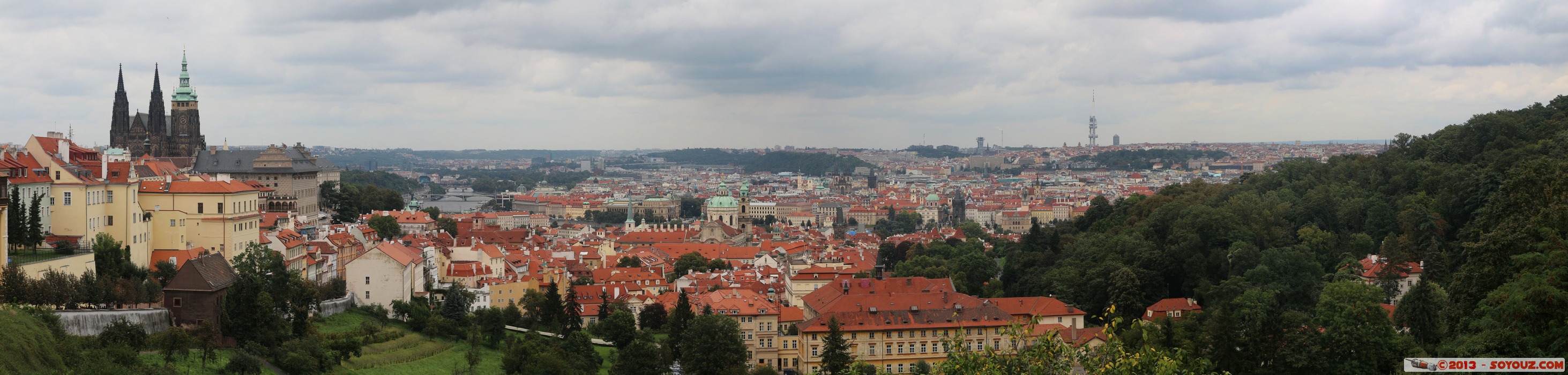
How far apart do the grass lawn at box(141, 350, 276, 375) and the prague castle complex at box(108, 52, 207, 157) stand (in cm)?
6210

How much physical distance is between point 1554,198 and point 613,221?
147347 mm

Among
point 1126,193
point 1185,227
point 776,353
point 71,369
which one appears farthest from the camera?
point 1126,193

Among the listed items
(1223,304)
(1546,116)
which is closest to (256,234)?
(1223,304)

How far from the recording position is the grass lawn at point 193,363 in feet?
96.2

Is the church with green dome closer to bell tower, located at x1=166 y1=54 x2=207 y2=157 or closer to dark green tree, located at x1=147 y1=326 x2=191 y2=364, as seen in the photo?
bell tower, located at x1=166 y1=54 x2=207 y2=157

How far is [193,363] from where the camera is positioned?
30.7 metres

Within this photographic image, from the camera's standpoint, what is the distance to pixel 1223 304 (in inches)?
1596

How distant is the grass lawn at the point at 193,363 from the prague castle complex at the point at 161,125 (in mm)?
62104

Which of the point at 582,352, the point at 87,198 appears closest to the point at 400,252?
the point at 582,352

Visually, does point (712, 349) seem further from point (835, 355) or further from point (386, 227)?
point (386, 227)

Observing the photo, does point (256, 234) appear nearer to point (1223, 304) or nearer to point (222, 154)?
point (1223, 304)

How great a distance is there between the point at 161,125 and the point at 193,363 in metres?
65.0

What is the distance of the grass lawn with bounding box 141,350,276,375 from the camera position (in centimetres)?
2933

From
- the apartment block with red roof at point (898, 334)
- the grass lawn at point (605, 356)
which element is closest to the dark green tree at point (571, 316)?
the grass lawn at point (605, 356)
